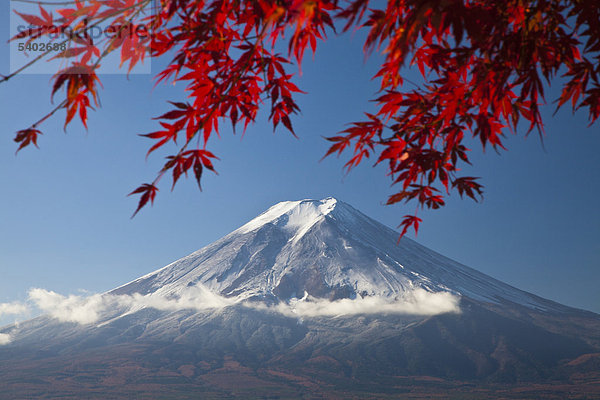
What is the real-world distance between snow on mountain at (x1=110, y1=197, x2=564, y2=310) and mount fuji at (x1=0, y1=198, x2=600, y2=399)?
1.80 feet

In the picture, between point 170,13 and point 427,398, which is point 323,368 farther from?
point 170,13

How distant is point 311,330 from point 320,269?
23280mm

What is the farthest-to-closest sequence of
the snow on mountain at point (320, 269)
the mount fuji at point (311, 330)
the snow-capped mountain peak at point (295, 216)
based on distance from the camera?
the snow-capped mountain peak at point (295, 216) < the snow on mountain at point (320, 269) < the mount fuji at point (311, 330)

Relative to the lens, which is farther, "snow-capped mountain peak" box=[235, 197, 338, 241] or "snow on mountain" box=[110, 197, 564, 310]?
"snow-capped mountain peak" box=[235, 197, 338, 241]

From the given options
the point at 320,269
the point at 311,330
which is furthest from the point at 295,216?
the point at 311,330

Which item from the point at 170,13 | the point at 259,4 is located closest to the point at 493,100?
the point at 259,4

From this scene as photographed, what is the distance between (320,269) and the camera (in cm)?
15512

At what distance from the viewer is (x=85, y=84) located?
180 cm

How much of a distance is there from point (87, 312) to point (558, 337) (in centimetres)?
19178

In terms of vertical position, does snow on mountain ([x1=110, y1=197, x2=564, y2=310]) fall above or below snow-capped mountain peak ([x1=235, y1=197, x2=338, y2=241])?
below

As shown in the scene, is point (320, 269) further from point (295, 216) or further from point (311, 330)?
point (295, 216)

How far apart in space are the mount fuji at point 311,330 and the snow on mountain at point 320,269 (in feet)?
1.80

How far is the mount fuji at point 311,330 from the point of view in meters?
114

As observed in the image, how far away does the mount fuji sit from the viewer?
114m
